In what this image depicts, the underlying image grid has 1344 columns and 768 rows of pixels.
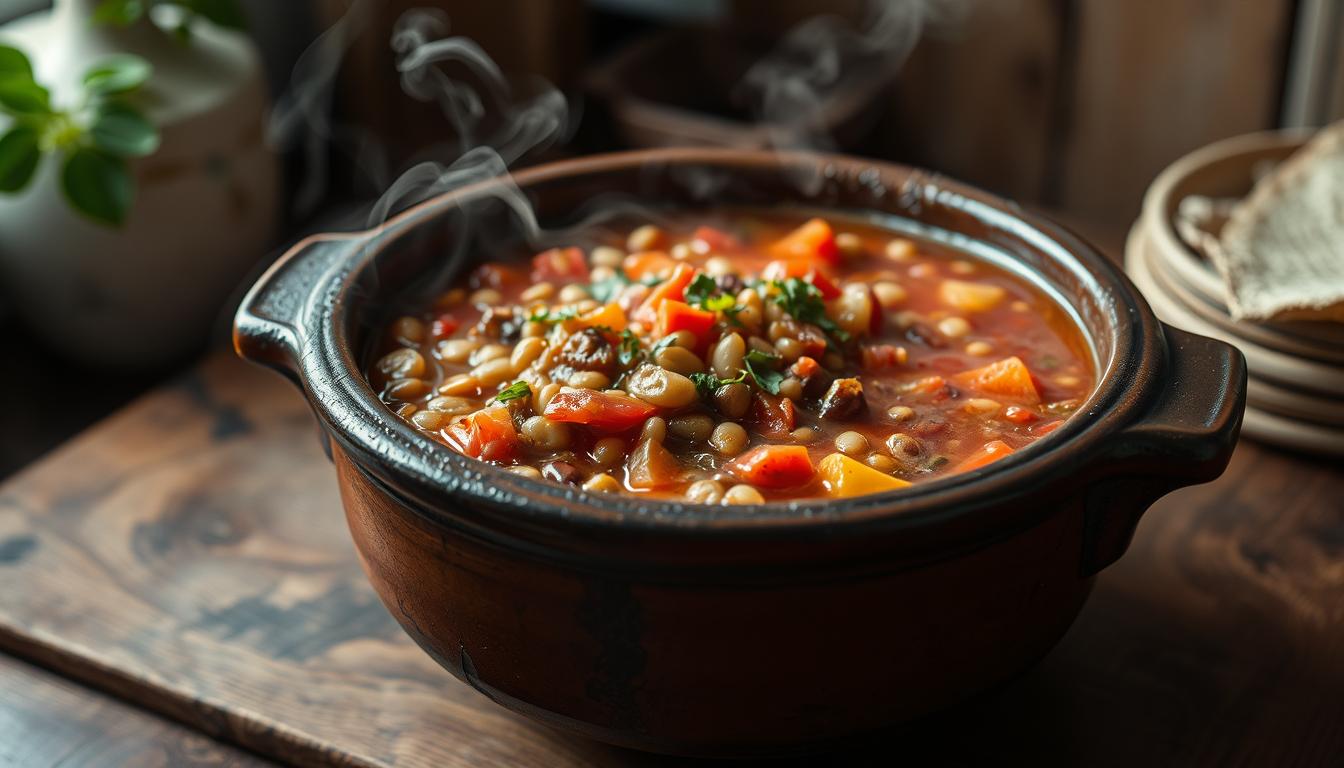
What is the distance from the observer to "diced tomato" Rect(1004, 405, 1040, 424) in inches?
63.8

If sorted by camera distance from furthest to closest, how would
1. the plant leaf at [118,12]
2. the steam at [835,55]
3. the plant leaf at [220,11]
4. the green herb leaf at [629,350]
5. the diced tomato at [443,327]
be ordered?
the steam at [835,55], the plant leaf at [220,11], the plant leaf at [118,12], the diced tomato at [443,327], the green herb leaf at [629,350]

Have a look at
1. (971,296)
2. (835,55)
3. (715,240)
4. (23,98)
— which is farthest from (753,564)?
(835,55)

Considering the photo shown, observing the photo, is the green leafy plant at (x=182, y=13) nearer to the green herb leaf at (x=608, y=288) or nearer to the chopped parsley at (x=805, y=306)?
the green herb leaf at (x=608, y=288)

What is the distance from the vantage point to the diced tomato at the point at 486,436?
1.51m

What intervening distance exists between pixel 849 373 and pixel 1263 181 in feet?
3.61

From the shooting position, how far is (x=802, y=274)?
1.89 metres

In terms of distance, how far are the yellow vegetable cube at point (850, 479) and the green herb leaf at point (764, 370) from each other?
0.50ft

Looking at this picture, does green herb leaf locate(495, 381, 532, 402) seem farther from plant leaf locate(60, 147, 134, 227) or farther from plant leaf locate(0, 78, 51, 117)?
plant leaf locate(0, 78, 51, 117)

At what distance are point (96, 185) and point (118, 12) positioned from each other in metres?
0.38

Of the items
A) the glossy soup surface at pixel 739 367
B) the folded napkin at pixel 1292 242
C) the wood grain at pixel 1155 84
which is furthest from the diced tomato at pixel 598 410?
the wood grain at pixel 1155 84

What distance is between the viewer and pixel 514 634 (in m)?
1.34

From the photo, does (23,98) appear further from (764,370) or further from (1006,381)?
(1006,381)

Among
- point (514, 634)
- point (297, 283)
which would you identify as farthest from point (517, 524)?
point (297, 283)

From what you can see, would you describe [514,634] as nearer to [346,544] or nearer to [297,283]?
[297,283]
